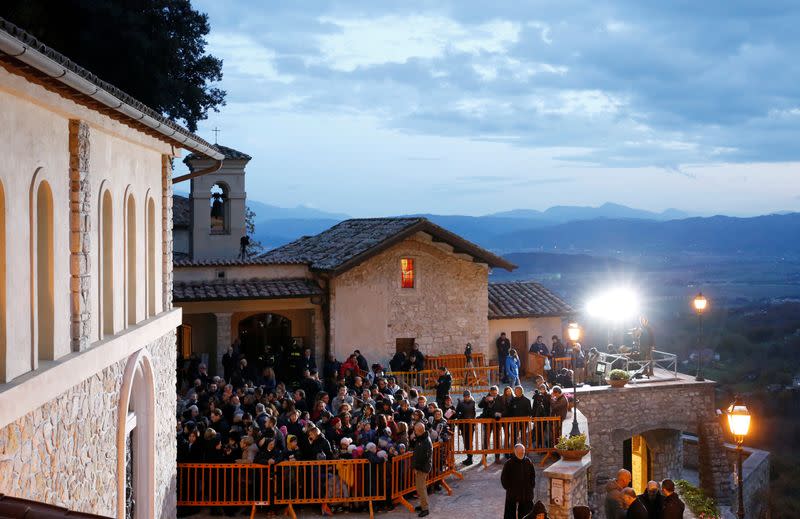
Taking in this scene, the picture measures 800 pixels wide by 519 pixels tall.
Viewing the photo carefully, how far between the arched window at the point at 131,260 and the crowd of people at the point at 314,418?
4366mm

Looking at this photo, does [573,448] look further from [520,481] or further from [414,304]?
[414,304]

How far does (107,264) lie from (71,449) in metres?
2.51

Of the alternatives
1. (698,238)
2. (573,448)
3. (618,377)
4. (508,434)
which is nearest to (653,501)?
(573,448)

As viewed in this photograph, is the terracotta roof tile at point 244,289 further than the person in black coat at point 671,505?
Yes

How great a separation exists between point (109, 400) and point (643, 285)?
119429 millimetres

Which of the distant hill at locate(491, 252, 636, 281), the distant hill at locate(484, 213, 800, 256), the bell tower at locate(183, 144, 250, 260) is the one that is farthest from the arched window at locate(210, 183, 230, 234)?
the distant hill at locate(484, 213, 800, 256)

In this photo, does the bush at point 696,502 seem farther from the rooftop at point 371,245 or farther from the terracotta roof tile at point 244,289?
the terracotta roof tile at point 244,289

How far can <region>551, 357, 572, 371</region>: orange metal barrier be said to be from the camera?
27188mm

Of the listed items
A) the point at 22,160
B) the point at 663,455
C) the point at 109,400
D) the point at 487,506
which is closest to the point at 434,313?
the point at 663,455

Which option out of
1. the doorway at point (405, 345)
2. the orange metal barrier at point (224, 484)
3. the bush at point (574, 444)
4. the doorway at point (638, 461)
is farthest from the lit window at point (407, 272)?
the orange metal barrier at point (224, 484)

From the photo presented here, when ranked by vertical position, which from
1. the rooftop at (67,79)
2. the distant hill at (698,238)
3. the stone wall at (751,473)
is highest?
the distant hill at (698,238)

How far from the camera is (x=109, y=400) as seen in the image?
10.3m

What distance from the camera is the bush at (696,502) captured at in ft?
70.2

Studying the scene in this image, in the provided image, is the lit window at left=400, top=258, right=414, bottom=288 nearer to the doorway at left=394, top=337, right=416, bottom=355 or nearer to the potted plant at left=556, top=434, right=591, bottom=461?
the doorway at left=394, top=337, right=416, bottom=355
